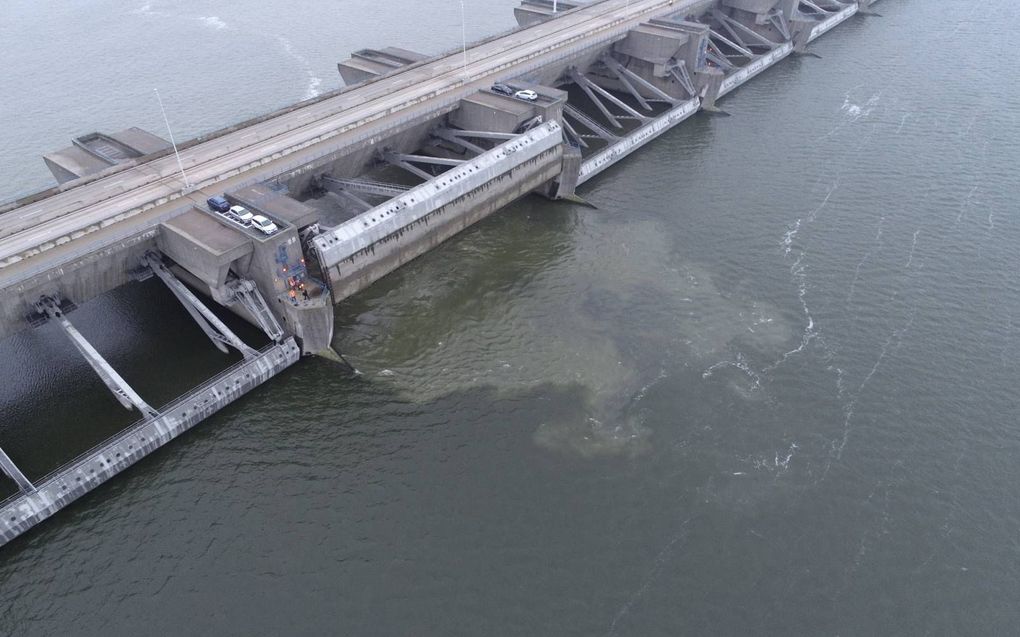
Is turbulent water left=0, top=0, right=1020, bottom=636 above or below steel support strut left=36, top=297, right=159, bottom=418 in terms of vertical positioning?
below

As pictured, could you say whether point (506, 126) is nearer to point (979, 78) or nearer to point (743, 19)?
point (743, 19)

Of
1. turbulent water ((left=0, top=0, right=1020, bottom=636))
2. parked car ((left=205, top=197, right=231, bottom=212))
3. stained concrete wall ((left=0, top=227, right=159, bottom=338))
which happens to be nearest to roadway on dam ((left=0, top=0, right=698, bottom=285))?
stained concrete wall ((left=0, top=227, right=159, bottom=338))

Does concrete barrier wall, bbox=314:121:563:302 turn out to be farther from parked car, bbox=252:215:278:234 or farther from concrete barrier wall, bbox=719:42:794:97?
concrete barrier wall, bbox=719:42:794:97

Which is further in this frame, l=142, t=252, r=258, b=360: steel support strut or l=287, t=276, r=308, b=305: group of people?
l=287, t=276, r=308, b=305: group of people

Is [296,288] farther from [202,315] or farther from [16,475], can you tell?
[16,475]

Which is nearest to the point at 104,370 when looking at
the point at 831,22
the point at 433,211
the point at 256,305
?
the point at 256,305

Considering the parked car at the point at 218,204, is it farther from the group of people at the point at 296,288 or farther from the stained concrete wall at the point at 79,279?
the group of people at the point at 296,288

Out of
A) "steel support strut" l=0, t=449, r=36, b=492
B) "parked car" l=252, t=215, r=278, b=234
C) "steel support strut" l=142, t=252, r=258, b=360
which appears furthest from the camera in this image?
"steel support strut" l=142, t=252, r=258, b=360
